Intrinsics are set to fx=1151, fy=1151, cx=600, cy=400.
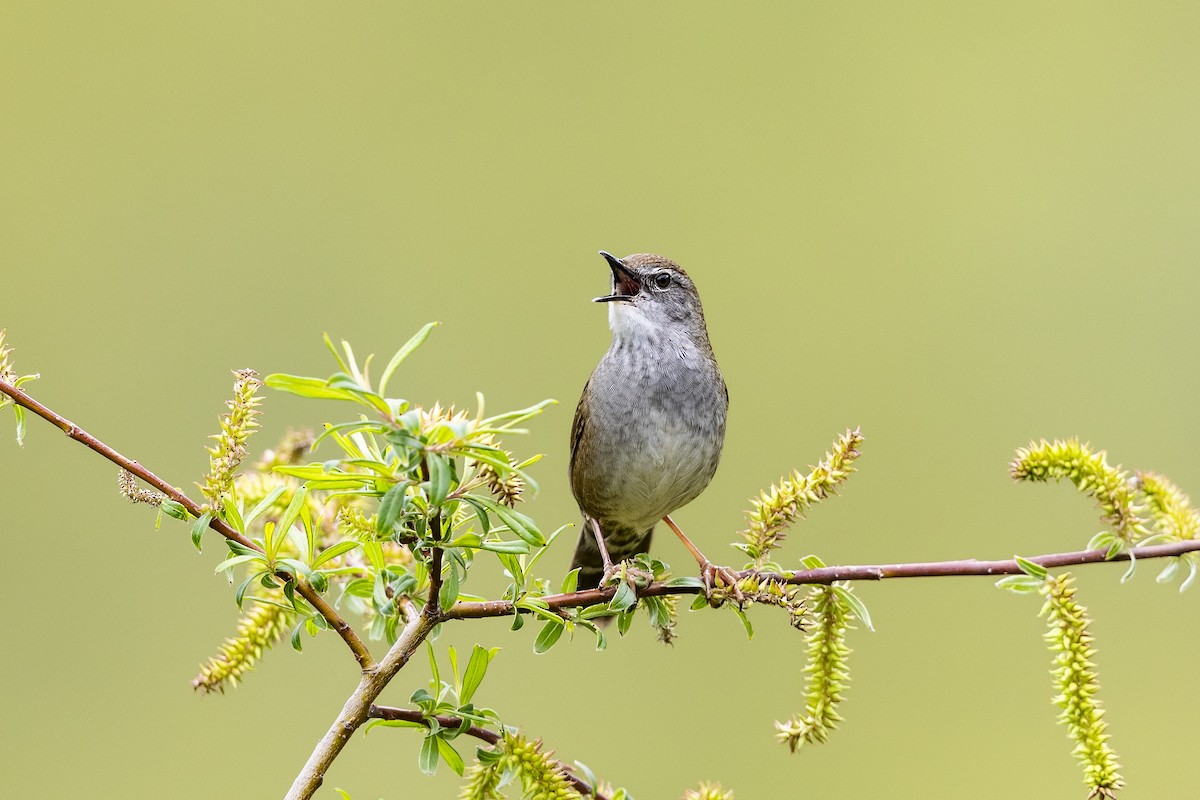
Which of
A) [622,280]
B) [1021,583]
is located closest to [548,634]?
[1021,583]

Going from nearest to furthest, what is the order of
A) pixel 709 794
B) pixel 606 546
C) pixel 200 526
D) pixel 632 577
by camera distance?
pixel 200 526 → pixel 709 794 → pixel 632 577 → pixel 606 546

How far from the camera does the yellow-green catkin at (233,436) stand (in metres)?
1.78

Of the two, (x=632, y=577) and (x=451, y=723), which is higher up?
(x=632, y=577)

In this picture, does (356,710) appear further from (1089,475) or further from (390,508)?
(1089,475)

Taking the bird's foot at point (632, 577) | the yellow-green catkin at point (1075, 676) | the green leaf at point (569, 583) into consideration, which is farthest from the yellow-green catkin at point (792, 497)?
the yellow-green catkin at point (1075, 676)

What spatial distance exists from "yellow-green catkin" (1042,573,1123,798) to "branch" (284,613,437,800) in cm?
103

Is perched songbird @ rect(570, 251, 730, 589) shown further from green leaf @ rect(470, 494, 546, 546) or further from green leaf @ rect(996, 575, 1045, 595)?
green leaf @ rect(470, 494, 546, 546)

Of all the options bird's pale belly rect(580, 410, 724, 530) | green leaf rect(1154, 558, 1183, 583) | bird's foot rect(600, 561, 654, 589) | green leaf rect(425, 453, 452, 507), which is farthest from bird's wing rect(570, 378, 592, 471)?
green leaf rect(425, 453, 452, 507)

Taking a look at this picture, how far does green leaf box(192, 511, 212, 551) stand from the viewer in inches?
68.4

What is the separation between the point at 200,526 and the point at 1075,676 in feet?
4.71

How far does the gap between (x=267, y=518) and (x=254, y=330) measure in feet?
18.1

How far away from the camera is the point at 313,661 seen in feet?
21.4

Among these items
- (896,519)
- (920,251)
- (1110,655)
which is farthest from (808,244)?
(1110,655)

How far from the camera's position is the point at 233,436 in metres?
1.79
